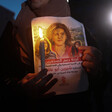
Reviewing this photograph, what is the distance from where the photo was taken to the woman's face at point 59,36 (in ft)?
1.34

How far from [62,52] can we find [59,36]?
0.07 m

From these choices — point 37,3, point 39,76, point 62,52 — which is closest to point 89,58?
point 62,52

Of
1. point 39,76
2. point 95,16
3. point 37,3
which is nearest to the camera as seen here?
point 39,76

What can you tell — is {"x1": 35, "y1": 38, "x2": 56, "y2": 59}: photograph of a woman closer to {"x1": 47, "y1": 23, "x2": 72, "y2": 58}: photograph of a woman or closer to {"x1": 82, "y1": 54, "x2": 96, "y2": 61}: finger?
{"x1": 47, "y1": 23, "x2": 72, "y2": 58}: photograph of a woman

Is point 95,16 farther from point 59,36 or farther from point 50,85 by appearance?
point 50,85

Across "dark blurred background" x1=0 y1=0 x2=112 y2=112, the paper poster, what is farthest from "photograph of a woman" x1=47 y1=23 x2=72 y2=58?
"dark blurred background" x1=0 y1=0 x2=112 y2=112

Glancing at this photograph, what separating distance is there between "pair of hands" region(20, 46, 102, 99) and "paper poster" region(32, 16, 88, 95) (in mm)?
23

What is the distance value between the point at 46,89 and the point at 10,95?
0.21 meters

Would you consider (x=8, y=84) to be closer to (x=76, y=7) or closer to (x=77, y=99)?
(x=77, y=99)

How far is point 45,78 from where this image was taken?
0.35 meters

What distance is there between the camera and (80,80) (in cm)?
40

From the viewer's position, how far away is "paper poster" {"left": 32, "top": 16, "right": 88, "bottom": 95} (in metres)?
0.39

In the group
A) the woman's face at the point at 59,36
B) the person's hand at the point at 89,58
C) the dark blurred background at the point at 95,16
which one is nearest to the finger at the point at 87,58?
the person's hand at the point at 89,58

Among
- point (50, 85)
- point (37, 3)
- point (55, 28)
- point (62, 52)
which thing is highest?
point (37, 3)
